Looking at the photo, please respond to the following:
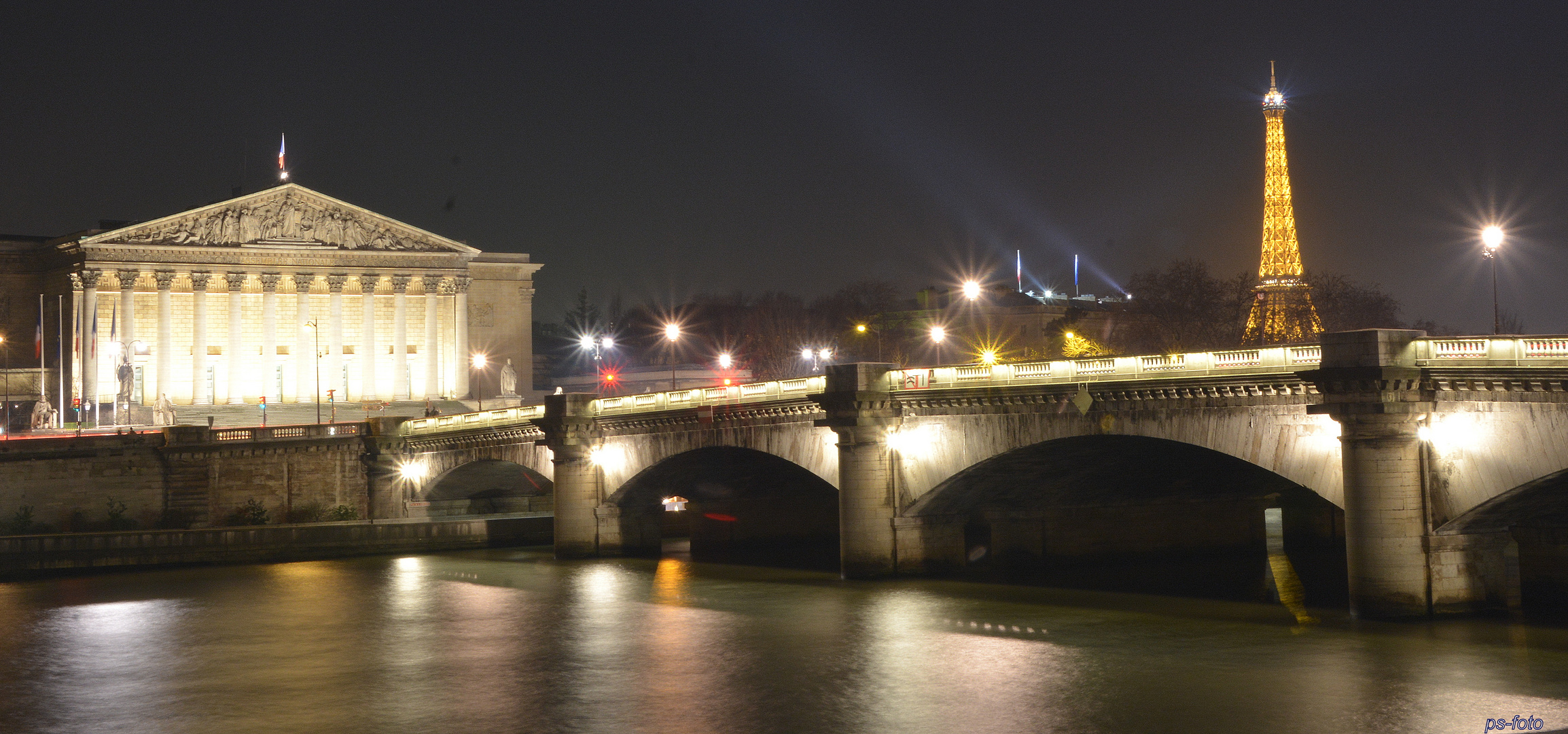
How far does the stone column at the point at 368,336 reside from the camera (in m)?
108

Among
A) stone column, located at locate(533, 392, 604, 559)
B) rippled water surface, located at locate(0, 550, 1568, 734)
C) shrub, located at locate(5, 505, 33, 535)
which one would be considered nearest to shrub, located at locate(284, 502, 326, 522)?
shrub, located at locate(5, 505, 33, 535)

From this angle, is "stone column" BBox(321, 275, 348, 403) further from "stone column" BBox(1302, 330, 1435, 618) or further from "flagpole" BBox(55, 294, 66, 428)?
"stone column" BBox(1302, 330, 1435, 618)

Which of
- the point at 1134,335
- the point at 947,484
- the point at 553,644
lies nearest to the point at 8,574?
the point at 553,644

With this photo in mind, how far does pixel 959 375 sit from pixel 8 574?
1434 inches

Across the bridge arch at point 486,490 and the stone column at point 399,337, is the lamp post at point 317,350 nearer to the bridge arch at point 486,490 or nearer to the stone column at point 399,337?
the stone column at point 399,337

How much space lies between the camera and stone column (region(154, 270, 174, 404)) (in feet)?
332

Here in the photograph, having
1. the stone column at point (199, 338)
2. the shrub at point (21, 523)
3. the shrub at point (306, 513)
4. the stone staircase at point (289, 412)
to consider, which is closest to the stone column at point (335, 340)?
the stone staircase at point (289, 412)

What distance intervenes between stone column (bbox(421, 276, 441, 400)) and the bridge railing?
57.1 meters

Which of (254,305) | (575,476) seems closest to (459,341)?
(254,305)

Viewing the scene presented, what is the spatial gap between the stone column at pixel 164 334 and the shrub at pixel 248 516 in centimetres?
3529

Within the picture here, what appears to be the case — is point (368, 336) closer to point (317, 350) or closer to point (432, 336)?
point (317, 350)

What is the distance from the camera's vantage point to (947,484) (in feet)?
139

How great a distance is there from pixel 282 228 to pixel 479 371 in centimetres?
1820

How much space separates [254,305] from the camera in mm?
106062
